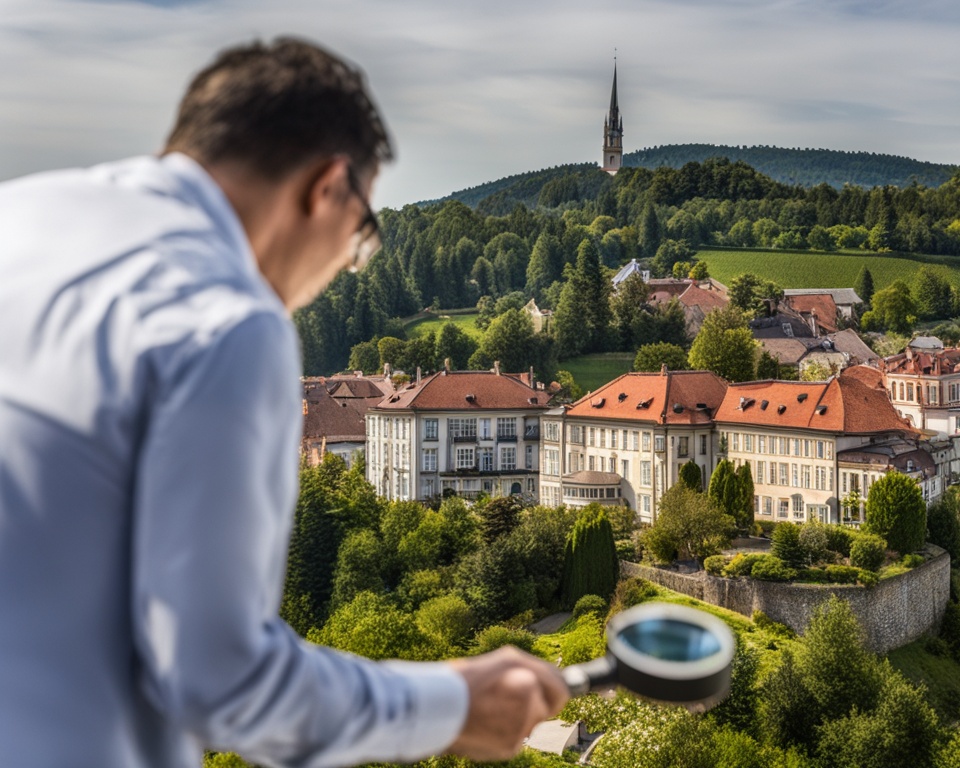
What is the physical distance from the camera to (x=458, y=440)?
138ft

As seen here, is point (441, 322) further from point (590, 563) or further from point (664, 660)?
point (664, 660)

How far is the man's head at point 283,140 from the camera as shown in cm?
137

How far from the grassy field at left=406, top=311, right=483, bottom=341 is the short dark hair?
6923 centimetres

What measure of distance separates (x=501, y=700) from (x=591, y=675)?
0.27 m

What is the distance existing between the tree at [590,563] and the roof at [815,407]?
6.98 m

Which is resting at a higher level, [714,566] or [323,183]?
[323,183]

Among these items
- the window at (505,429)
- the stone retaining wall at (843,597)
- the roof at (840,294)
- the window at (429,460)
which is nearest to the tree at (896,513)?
the stone retaining wall at (843,597)

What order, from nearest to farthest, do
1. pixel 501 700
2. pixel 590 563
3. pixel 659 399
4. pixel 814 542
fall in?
pixel 501 700 → pixel 814 542 → pixel 590 563 → pixel 659 399

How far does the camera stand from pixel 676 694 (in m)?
1.60

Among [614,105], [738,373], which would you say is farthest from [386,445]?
[614,105]

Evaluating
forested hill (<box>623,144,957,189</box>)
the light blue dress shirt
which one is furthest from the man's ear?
forested hill (<box>623,144,957,189</box>)

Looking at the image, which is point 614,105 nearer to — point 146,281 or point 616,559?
point 616,559

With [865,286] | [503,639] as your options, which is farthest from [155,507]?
[865,286]

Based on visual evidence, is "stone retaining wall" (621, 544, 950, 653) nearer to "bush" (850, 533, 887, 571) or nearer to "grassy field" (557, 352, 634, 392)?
"bush" (850, 533, 887, 571)
